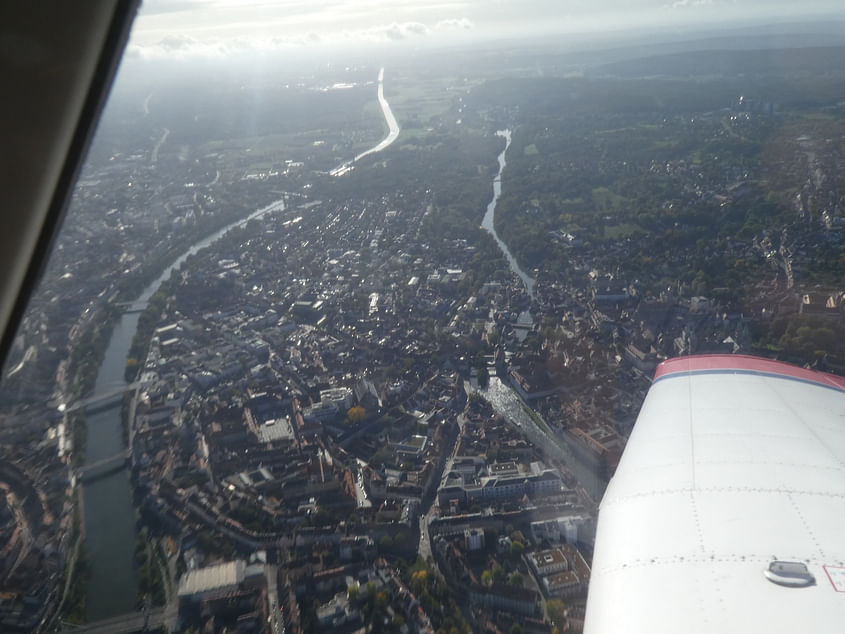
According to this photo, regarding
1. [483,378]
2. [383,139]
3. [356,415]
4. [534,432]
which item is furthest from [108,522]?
[383,139]

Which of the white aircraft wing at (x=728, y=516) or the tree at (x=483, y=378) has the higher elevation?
the white aircraft wing at (x=728, y=516)

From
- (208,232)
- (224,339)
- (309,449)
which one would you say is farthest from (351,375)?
(208,232)

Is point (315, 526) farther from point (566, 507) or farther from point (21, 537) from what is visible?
point (21, 537)

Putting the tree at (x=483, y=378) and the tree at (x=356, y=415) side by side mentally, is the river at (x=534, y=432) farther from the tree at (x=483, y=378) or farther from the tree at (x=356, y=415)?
the tree at (x=356, y=415)

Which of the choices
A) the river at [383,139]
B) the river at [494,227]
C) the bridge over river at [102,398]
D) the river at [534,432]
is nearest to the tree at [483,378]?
the river at [534,432]

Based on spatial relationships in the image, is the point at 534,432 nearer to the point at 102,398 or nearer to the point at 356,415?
the point at 356,415

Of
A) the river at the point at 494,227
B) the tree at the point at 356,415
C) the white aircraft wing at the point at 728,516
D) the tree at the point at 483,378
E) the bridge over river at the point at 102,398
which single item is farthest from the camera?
the river at the point at 494,227
